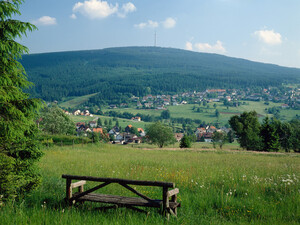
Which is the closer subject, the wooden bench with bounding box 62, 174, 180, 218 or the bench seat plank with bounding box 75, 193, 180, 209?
the wooden bench with bounding box 62, 174, 180, 218

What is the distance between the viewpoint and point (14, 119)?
287 inches

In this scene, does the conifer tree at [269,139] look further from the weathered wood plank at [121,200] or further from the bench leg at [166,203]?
the bench leg at [166,203]

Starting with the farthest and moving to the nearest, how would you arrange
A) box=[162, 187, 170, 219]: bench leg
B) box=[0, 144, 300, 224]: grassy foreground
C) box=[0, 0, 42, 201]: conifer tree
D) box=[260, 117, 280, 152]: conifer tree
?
1. box=[260, 117, 280, 152]: conifer tree
2. box=[0, 0, 42, 201]: conifer tree
3. box=[162, 187, 170, 219]: bench leg
4. box=[0, 144, 300, 224]: grassy foreground

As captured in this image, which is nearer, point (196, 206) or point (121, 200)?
point (121, 200)

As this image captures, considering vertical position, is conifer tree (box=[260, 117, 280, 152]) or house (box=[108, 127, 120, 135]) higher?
conifer tree (box=[260, 117, 280, 152])

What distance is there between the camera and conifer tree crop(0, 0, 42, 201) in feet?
23.5

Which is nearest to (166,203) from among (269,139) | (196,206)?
(196,206)

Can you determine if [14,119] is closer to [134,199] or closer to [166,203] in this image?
[134,199]

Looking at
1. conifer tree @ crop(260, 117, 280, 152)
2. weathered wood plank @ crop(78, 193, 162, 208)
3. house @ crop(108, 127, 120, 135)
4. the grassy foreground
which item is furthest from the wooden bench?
house @ crop(108, 127, 120, 135)

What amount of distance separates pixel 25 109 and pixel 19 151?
1257 mm

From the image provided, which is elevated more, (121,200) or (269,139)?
(121,200)

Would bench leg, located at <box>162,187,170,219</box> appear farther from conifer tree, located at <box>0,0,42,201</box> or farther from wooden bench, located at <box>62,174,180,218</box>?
conifer tree, located at <box>0,0,42,201</box>

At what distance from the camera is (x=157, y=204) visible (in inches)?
249

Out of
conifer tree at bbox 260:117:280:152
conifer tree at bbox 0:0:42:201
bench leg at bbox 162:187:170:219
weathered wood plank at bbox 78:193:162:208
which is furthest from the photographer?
conifer tree at bbox 260:117:280:152
